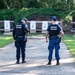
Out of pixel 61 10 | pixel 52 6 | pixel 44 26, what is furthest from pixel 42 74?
pixel 52 6

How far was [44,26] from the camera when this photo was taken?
28.6 metres

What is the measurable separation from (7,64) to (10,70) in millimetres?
1283

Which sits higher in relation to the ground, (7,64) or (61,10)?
(61,10)

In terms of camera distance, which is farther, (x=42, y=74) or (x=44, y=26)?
(x=44, y=26)

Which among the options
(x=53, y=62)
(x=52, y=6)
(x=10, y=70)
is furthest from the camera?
(x=52, y=6)

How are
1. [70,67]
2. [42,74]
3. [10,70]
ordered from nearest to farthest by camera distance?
[42,74], [10,70], [70,67]

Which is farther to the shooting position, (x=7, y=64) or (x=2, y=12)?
(x=2, y=12)

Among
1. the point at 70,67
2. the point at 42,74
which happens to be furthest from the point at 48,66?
the point at 42,74

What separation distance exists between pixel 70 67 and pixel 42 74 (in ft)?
5.51

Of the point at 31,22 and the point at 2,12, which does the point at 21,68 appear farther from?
the point at 2,12

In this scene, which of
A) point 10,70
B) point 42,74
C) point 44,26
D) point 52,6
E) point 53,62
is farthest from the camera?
point 52,6

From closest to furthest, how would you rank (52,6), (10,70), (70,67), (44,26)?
(10,70) < (70,67) < (44,26) < (52,6)

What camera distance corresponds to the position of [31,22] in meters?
28.8

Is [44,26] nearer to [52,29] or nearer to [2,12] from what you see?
[2,12]
